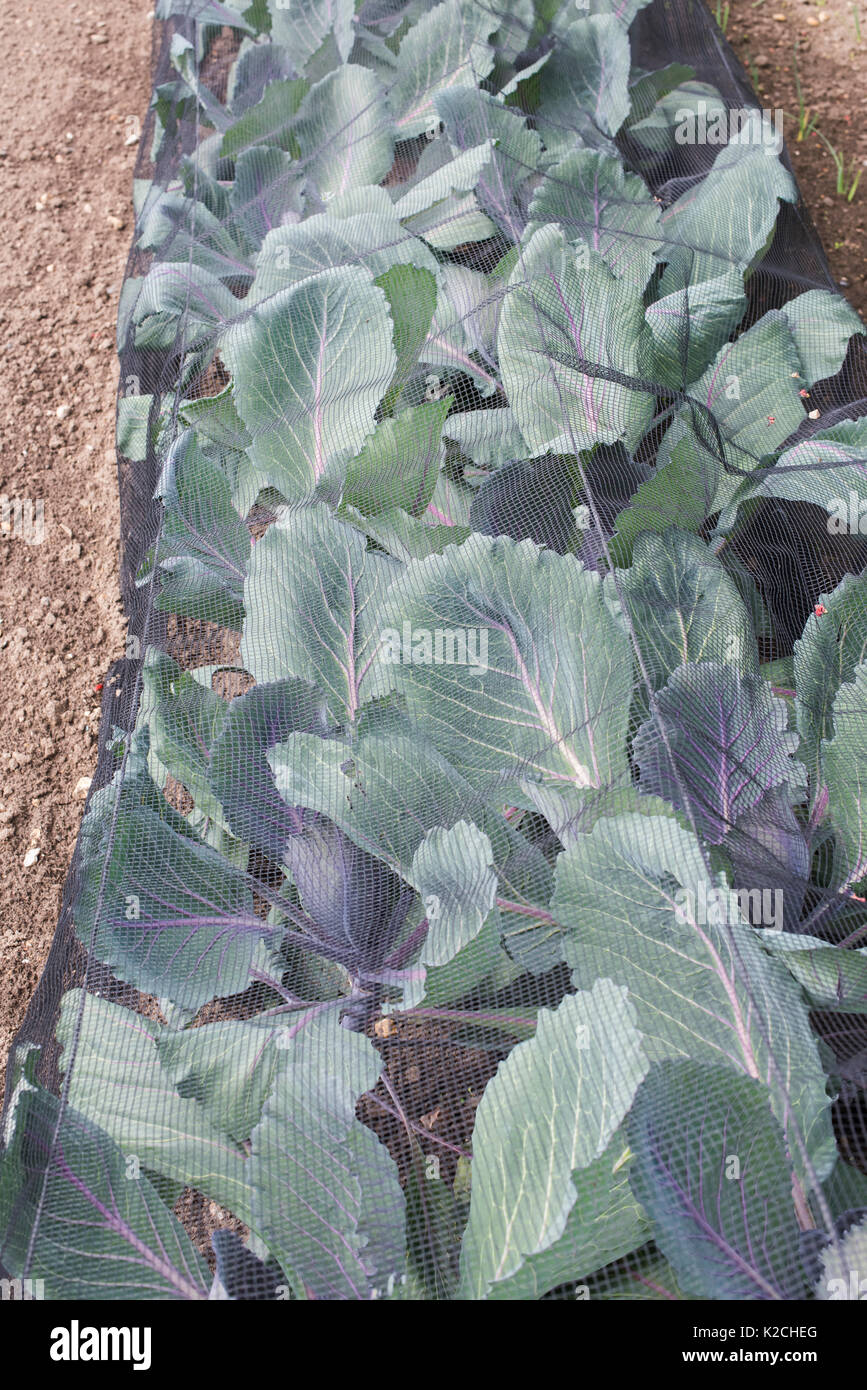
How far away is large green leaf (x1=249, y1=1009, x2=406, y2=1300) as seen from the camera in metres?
0.75

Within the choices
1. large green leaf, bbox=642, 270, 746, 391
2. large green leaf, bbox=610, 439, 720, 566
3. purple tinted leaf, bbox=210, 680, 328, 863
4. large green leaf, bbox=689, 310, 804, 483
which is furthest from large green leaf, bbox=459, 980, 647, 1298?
large green leaf, bbox=642, 270, 746, 391

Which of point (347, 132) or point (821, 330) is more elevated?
point (347, 132)

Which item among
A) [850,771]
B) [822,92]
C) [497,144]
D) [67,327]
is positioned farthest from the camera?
[822,92]

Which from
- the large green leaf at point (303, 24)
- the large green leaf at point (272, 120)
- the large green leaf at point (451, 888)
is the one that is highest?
the large green leaf at point (303, 24)

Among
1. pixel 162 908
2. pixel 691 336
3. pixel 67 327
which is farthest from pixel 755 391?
pixel 67 327

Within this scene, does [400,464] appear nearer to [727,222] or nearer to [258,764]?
[258,764]

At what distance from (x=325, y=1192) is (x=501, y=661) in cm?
48

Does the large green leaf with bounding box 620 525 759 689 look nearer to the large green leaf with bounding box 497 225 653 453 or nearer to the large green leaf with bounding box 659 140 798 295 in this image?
the large green leaf with bounding box 497 225 653 453

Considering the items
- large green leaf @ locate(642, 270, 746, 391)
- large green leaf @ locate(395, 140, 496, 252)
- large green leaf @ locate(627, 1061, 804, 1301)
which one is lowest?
large green leaf @ locate(627, 1061, 804, 1301)

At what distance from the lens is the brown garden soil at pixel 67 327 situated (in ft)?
4.91

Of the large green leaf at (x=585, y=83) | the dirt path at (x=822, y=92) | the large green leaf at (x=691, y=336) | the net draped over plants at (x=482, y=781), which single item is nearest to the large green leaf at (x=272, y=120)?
the net draped over plants at (x=482, y=781)

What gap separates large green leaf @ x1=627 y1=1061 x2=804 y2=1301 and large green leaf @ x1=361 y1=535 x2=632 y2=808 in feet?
1.07

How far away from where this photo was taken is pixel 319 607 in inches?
43.4

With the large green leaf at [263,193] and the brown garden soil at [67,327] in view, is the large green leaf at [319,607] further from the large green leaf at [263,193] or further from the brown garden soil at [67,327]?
the large green leaf at [263,193]
